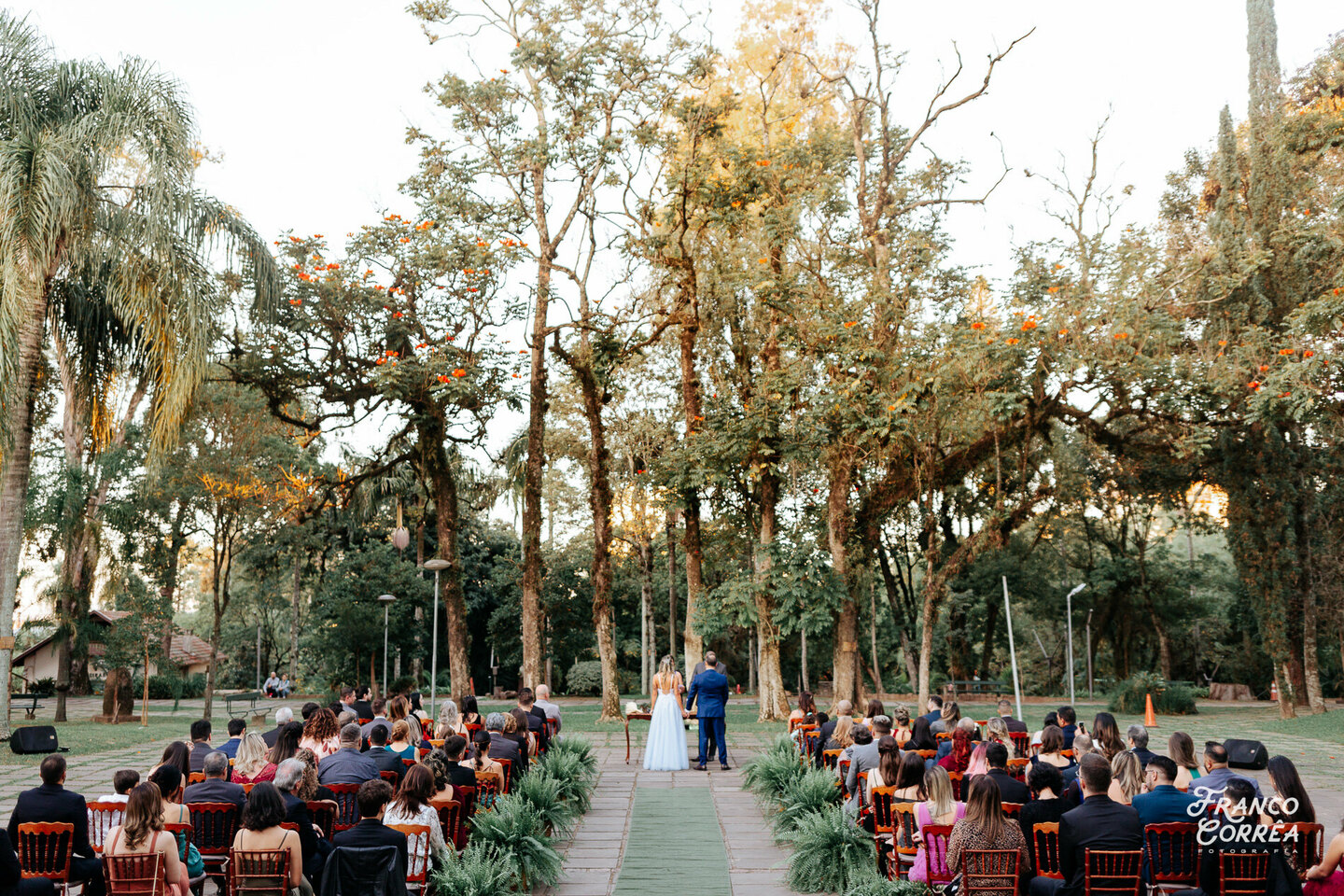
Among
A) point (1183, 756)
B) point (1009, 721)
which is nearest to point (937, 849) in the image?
point (1183, 756)

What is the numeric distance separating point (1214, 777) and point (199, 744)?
283 inches

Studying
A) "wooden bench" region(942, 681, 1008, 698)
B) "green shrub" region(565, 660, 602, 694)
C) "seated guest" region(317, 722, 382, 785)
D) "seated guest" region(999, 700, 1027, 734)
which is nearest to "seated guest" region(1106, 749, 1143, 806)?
"seated guest" region(999, 700, 1027, 734)

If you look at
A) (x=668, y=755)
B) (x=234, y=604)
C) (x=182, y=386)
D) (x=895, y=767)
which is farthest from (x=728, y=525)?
(x=234, y=604)

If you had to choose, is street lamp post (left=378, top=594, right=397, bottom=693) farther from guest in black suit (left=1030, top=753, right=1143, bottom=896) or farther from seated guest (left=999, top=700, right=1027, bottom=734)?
guest in black suit (left=1030, top=753, right=1143, bottom=896)

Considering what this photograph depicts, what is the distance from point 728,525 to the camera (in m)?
22.8

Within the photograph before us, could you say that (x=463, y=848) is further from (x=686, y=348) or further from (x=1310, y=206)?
(x=1310, y=206)

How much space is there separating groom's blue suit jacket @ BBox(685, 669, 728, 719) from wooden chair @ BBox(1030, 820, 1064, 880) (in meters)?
7.50

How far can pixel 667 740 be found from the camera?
13375mm

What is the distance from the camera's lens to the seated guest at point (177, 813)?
19.3 ft

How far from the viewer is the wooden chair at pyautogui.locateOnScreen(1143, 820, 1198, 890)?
5.45 meters

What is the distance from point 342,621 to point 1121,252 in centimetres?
1912

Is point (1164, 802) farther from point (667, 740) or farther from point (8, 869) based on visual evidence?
point (667, 740)

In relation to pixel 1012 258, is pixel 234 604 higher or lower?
lower

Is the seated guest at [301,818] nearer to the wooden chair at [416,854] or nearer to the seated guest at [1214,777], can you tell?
the wooden chair at [416,854]
